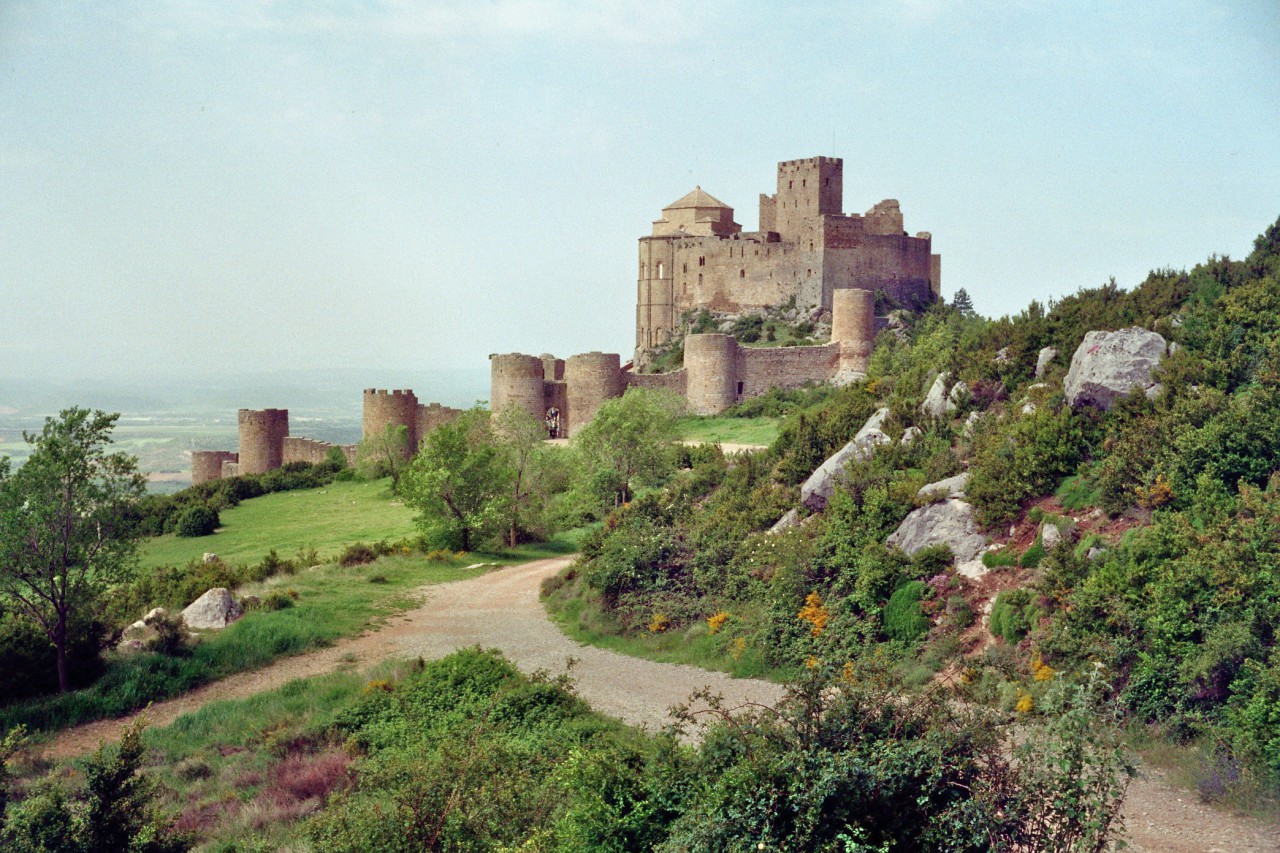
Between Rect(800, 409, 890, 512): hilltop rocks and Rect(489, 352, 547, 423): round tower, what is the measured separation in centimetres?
2247

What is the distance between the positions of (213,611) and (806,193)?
41615mm

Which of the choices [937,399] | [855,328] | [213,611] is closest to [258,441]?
[855,328]

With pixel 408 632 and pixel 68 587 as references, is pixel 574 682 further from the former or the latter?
pixel 68 587

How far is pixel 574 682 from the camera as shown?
13281mm

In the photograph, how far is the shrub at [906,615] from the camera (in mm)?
13023

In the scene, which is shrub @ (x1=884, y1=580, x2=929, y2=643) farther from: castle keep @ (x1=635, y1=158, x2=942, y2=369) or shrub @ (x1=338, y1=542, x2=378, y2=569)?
castle keep @ (x1=635, y1=158, x2=942, y2=369)

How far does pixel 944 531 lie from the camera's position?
1446 centimetres

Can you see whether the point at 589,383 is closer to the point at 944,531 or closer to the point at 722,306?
the point at 722,306

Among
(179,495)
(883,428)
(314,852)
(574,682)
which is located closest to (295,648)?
(574,682)

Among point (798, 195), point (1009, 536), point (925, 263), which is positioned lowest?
point (1009, 536)

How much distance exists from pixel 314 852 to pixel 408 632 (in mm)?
8538

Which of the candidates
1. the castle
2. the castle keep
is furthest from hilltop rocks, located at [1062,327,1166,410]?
the castle keep

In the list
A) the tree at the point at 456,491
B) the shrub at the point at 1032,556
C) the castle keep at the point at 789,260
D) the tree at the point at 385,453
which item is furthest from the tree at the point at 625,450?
the castle keep at the point at 789,260

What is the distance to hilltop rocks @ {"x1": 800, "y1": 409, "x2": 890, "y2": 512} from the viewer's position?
676 inches
